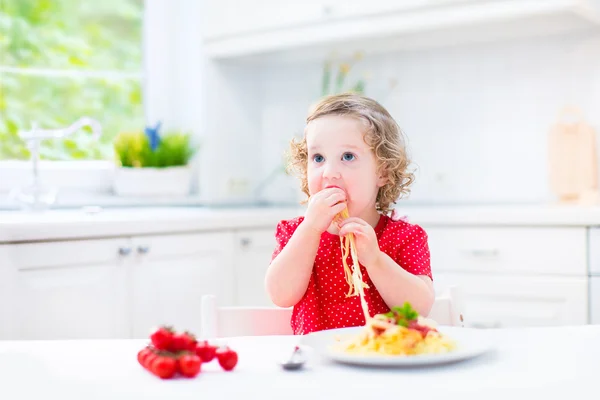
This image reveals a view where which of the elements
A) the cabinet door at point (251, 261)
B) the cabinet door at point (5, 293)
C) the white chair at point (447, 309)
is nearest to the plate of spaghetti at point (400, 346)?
the white chair at point (447, 309)

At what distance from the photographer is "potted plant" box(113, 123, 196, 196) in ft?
10.2

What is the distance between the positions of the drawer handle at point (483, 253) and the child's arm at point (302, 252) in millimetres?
1245

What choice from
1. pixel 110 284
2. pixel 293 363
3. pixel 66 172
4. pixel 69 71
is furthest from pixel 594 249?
pixel 69 71

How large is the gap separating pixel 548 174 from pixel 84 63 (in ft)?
5.87

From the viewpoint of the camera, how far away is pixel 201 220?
257 cm

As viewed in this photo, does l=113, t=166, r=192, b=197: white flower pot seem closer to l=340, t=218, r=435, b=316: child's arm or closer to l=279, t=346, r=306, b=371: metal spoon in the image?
l=340, t=218, r=435, b=316: child's arm

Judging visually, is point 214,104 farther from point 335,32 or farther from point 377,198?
point 377,198

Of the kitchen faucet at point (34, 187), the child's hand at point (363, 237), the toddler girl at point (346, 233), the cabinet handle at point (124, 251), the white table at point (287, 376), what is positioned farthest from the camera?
the kitchen faucet at point (34, 187)

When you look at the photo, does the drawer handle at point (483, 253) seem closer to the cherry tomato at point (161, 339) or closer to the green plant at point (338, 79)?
the green plant at point (338, 79)

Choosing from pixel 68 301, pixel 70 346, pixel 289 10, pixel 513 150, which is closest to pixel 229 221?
pixel 68 301

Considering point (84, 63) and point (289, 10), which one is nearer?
point (289, 10)

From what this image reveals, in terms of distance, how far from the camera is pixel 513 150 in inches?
118

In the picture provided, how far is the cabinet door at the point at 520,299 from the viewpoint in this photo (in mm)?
2371

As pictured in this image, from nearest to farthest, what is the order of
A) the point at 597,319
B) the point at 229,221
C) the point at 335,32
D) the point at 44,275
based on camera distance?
the point at 44,275, the point at 597,319, the point at 229,221, the point at 335,32
